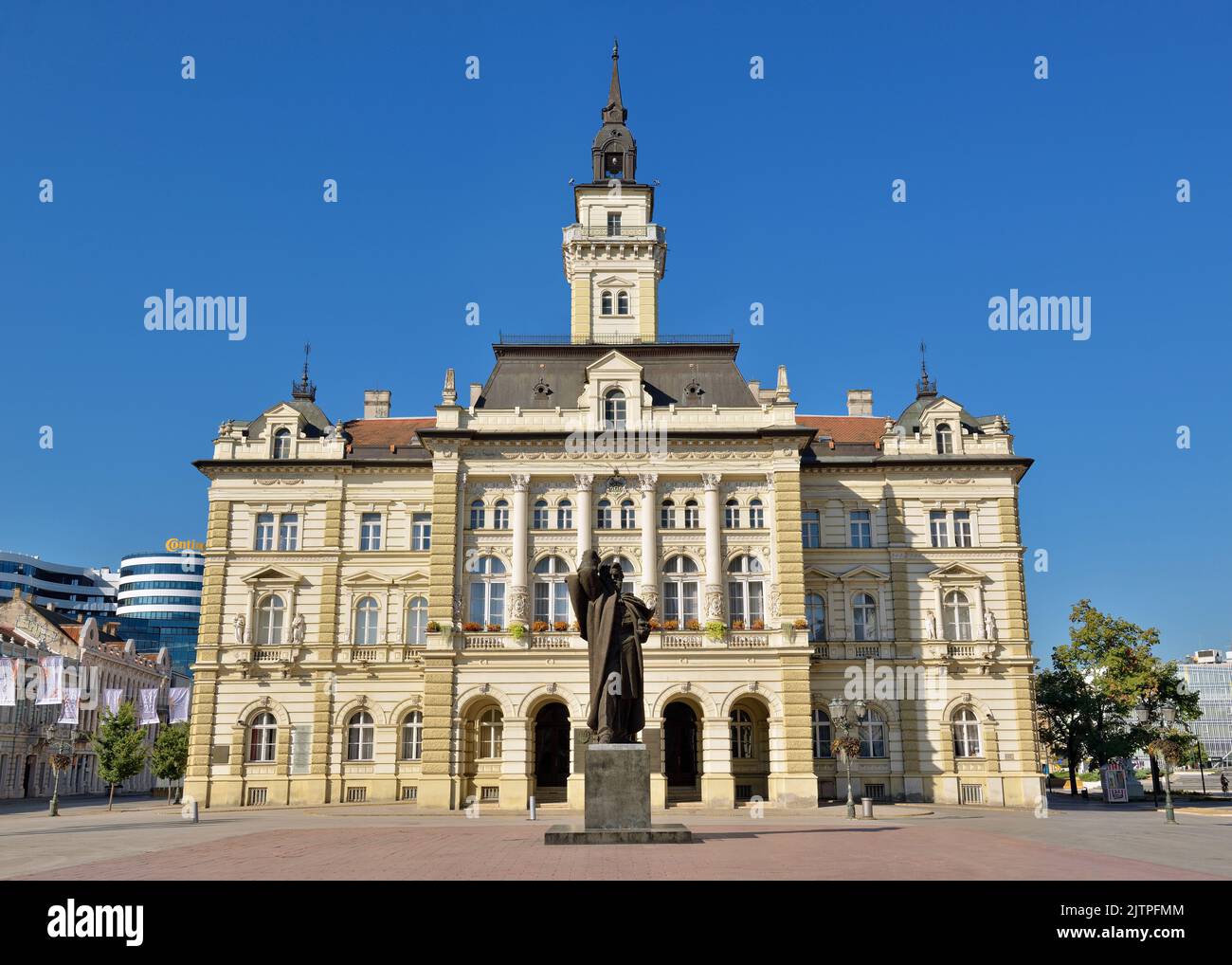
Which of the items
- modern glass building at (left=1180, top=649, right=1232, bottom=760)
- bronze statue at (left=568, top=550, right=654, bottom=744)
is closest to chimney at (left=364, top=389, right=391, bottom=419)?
bronze statue at (left=568, top=550, right=654, bottom=744)

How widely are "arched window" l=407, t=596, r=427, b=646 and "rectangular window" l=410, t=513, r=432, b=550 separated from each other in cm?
256

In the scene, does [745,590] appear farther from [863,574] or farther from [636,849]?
[636,849]

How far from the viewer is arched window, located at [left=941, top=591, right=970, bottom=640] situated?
4775 centimetres

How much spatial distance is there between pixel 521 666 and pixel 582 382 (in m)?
13.6

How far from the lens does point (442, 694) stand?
42625mm

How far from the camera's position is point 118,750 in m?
50.1

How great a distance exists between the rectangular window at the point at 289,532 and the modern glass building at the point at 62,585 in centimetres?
10790

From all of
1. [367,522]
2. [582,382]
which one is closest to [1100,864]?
[582,382]

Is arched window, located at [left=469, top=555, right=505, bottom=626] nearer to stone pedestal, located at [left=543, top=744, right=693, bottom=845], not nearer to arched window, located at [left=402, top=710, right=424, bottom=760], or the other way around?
arched window, located at [left=402, top=710, right=424, bottom=760]

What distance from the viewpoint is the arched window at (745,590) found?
1758 inches

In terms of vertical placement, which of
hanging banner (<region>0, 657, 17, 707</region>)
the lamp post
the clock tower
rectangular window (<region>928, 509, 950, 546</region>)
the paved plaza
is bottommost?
the paved plaza

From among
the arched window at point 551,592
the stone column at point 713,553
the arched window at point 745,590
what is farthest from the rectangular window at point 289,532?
the arched window at point 745,590

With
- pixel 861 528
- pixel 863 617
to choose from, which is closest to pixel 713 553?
pixel 863 617
